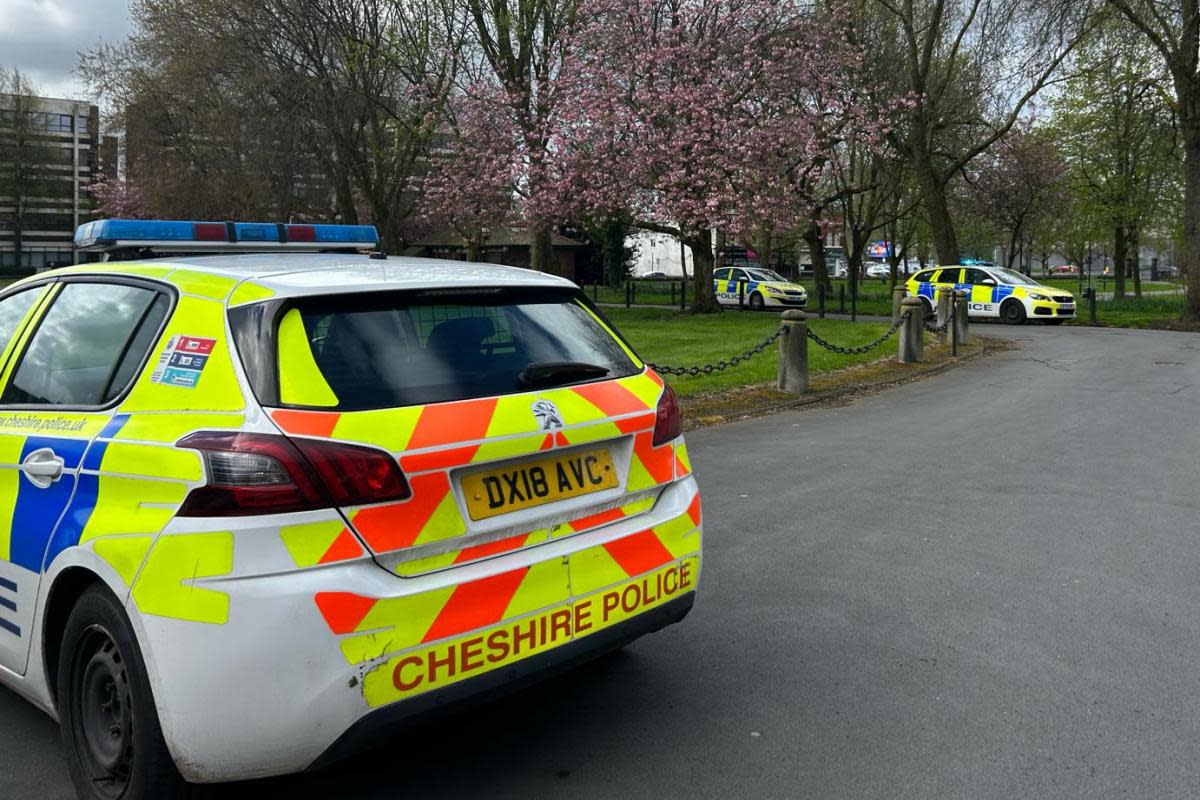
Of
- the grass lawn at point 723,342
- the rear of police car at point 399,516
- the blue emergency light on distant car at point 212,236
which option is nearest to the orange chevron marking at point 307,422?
the rear of police car at point 399,516

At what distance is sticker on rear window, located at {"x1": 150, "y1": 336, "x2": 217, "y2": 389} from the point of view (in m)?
2.97

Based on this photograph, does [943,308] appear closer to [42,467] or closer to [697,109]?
[697,109]

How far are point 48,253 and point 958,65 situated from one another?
76126mm

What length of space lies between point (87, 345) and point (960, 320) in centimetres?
1844

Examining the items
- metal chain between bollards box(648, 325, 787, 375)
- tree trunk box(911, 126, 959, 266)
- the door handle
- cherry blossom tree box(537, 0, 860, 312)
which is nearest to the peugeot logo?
the door handle

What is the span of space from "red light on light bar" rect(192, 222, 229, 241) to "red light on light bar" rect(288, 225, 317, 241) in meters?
0.38

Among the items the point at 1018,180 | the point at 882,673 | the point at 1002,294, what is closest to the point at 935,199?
the point at 1002,294

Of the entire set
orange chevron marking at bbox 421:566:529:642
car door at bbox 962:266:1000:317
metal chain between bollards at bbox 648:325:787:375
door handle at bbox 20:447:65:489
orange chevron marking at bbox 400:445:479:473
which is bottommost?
orange chevron marking at bbox 421:566:529:642

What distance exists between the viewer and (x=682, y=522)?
12.2ft

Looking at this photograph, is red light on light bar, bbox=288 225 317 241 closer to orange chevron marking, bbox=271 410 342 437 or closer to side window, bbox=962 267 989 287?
orange chevron marking, bbox=271 410 342 437

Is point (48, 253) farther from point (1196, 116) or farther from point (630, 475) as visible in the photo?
point (630, 475)

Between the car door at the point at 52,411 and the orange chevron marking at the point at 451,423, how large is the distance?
38.0 inches

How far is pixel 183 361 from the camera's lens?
9.93 feet

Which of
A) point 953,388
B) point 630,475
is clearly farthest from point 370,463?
point 953,388
